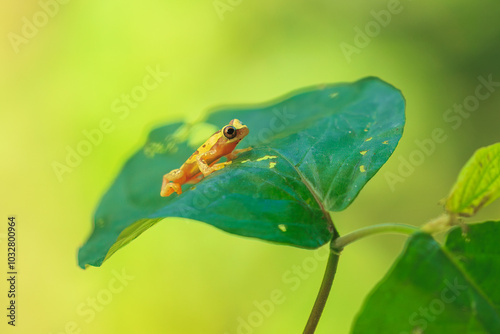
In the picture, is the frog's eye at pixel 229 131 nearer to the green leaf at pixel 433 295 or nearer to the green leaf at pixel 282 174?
the green leaf at pixel 282 174

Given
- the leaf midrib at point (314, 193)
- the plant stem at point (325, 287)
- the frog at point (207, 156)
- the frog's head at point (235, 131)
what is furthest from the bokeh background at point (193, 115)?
the plant stem at point (325, 287)

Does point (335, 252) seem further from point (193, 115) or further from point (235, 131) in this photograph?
point (193, 115)

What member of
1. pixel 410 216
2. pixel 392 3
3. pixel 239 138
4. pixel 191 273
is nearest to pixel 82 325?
pixel 191 273

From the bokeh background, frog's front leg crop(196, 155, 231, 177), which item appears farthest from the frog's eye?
the bokeh background

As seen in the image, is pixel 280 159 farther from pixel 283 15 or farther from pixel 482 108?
pixel 482 108

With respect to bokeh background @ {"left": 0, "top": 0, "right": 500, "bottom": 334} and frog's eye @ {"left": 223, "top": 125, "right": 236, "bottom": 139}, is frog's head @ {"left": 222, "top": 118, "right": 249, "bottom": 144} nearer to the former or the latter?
frog's eye @ {"left": 223, "top": 125, "right": 236, "bottom": 139}

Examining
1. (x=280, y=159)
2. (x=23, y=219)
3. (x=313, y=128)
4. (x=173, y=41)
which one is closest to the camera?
(x=280, y=159)
